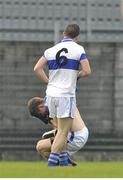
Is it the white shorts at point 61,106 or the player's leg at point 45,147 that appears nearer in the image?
the white shorts at point 61,106

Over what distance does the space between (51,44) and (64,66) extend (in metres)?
5.89

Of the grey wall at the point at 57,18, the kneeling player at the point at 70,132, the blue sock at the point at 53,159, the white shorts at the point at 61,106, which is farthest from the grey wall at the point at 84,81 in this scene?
the blue sock at the point at 53,159

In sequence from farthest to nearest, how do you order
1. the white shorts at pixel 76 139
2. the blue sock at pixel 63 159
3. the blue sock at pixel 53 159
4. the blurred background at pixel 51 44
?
1. the blurred background at pixel 51 44
2. the white shorts at pixel 76 139
3. the blue sock at pixel 63 159
4. the blue sock at pixel 53 159

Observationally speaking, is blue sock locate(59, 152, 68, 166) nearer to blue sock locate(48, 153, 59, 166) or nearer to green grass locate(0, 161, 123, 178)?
blue sock locate(48, 153, 59, 166)

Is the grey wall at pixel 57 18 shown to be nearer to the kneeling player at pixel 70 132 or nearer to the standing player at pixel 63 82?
the kneeling player at pixel 70 132

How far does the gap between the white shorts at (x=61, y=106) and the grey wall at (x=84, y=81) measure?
18.7ft

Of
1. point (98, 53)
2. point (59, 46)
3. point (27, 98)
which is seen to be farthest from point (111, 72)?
point (59, 46)

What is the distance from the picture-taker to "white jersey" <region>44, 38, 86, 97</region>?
974cm

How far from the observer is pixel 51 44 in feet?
51.2

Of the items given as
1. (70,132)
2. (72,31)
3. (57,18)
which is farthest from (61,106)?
(57,18)

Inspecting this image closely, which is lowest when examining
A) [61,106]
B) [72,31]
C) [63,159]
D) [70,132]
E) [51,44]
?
[63,159]

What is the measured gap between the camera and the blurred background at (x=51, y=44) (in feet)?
51.2

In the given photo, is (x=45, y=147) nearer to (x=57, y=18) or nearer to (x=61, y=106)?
(x=61, y=106)

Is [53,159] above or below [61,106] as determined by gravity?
below
